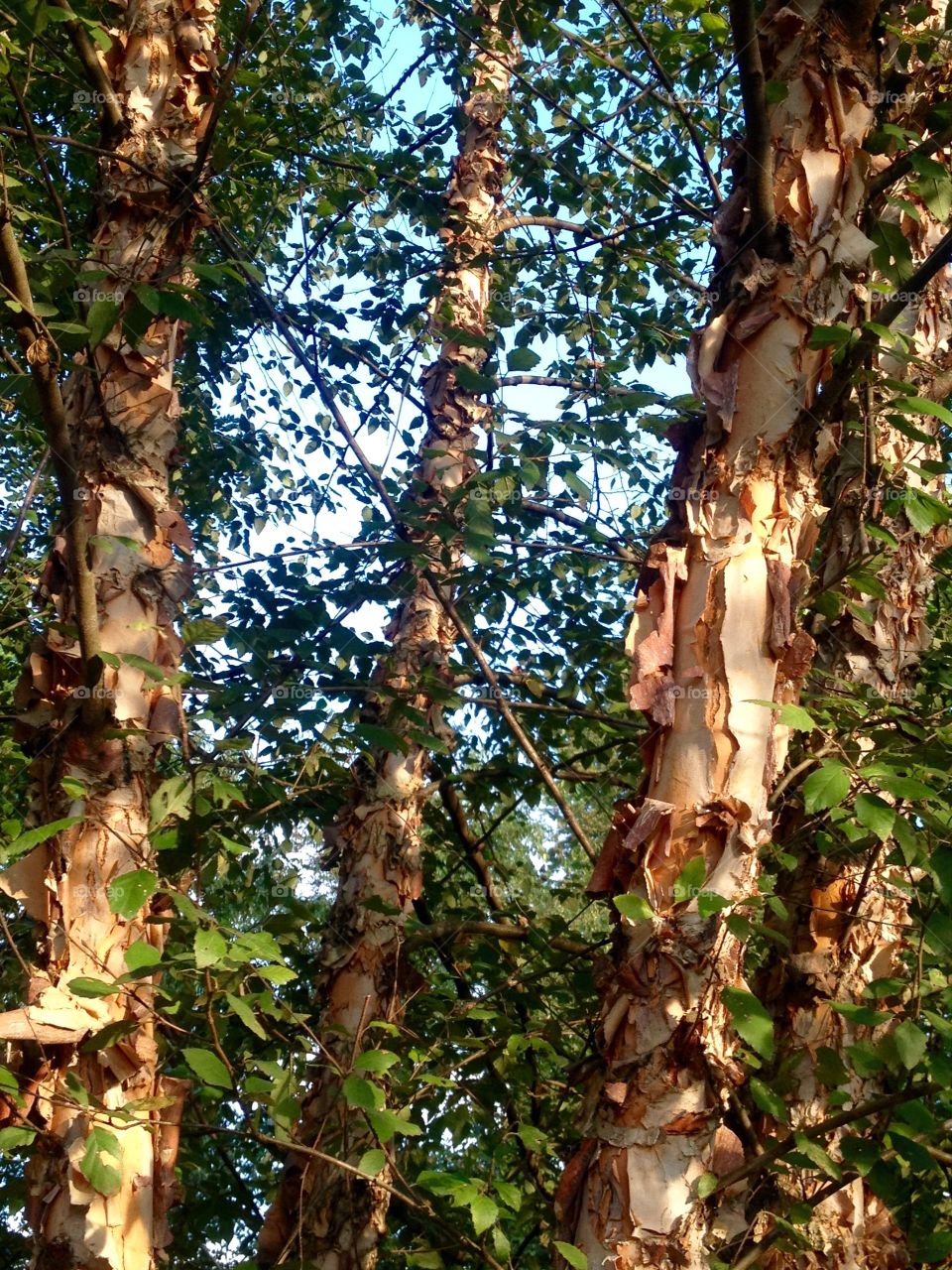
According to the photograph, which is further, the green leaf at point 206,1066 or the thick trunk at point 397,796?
the thick trunk at point 397,796

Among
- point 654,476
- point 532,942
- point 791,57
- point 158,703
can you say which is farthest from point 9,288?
point 654,476

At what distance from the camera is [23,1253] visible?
164 inches

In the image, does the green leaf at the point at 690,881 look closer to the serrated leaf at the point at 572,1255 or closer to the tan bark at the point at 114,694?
the serrated leaf at the point at 572,1255

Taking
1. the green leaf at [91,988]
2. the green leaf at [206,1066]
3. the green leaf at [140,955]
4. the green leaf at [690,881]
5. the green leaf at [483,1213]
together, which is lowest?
the green leaf at [483,1213]

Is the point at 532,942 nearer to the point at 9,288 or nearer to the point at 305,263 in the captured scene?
the point at 9,288

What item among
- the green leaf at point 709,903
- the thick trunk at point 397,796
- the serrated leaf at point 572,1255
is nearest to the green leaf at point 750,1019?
the green leaf at point 709,903

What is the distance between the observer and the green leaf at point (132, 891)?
6.09ft

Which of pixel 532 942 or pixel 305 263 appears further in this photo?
pixel 305 263

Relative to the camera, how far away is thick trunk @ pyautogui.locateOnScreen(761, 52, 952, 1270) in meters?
2.76

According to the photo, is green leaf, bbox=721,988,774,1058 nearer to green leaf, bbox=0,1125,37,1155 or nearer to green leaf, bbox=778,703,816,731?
green leaf, bbox=778,703,816,731

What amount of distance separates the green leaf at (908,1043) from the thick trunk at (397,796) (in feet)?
4.02

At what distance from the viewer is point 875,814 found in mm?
1795

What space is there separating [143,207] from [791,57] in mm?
1443

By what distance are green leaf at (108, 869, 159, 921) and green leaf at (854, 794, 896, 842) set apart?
116cm
